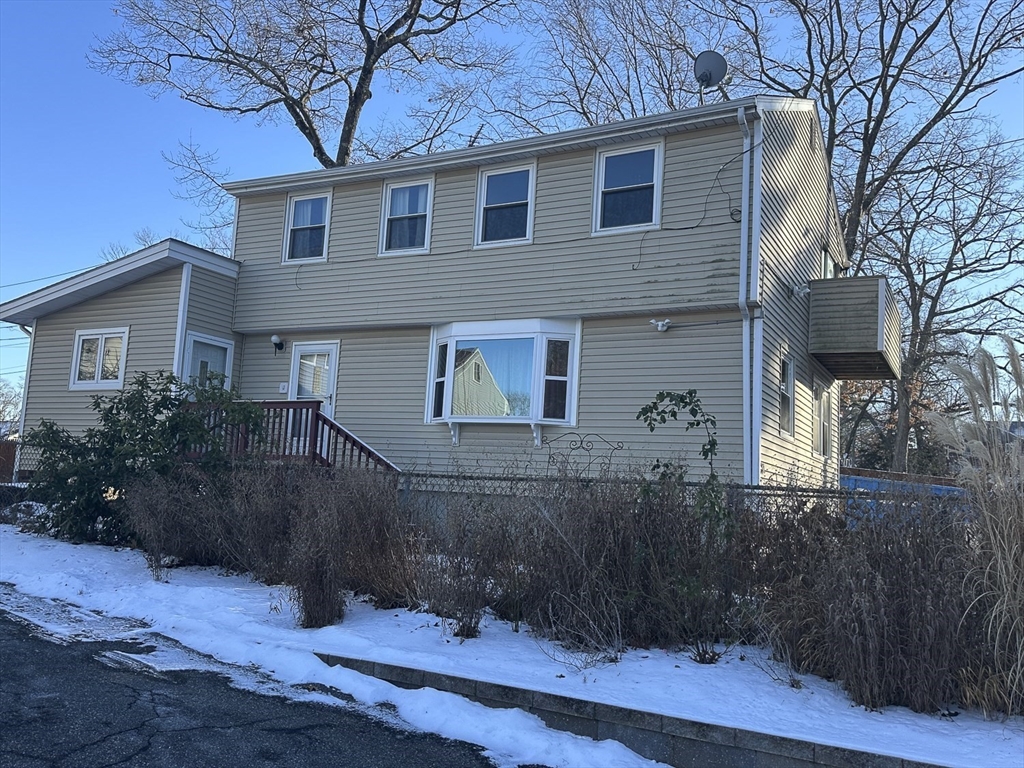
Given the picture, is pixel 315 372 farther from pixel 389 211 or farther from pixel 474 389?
pixel 474 389

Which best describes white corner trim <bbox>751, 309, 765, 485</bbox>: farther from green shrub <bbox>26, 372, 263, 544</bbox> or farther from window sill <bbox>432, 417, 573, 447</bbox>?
green shrub <bbox>26, 372, 263, 544</bbox>

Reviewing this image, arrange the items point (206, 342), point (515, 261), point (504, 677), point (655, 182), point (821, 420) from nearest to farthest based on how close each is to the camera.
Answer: point (504, 677), point (655, 182), point (515, 261), point (206, 342), point (821, 420)

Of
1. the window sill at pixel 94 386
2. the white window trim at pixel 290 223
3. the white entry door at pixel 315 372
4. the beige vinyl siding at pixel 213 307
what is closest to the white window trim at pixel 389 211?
the white window trim at pixel 290 223

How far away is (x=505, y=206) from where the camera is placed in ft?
42.3

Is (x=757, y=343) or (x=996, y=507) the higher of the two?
(x=757, y=343)

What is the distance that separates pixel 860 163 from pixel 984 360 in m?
21.2

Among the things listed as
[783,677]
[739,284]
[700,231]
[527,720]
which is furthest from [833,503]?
[700,231]

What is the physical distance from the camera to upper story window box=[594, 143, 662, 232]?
11.7 meters

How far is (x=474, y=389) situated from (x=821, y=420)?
7156 millimetres

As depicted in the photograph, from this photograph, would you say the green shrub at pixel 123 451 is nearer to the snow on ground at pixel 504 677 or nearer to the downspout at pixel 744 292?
the snow on ground at pixel 504 677

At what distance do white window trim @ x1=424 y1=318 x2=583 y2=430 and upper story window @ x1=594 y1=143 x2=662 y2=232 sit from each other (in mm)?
1565

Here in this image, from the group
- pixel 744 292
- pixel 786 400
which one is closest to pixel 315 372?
pixel 744 292

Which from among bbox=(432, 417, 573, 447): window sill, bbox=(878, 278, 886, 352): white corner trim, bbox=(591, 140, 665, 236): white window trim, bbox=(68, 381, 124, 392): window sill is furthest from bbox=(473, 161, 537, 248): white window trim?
bbox=(68, 381, 124, 392): window sill

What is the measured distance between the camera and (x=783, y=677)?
5387 mm
